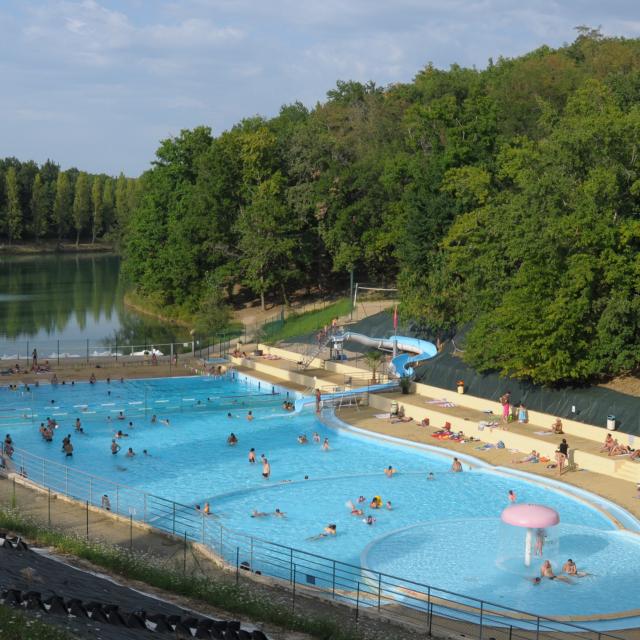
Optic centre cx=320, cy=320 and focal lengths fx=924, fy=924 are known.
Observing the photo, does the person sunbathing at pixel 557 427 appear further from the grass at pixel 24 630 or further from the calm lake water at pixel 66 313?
the calm lake water at pixel 66 313

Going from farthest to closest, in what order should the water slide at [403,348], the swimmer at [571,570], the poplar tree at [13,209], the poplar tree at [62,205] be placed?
the poplar tree at [62,205] → the poplar tree at [13,209] → the water slide at [403,348] → the swimmer at [571,570]

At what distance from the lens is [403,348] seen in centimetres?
4641

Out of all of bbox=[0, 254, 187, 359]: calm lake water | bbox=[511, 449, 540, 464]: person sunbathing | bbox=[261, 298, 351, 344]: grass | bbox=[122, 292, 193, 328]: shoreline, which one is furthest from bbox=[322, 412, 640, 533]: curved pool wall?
bbox=[122, 292, 193, 328]: shoreline

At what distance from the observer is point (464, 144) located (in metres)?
51.2

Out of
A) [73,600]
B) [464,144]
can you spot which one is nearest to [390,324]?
[464,144]

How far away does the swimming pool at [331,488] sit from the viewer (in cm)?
2211

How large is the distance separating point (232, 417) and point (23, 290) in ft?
182

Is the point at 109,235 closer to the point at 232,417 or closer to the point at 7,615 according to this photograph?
the point at 232,417

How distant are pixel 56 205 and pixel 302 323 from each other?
8647 cm

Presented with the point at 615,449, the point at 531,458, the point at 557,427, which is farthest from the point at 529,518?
the point at 557,427

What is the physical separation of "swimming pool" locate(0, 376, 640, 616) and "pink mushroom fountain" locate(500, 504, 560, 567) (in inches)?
26.6

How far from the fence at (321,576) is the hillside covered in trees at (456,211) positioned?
1496cm

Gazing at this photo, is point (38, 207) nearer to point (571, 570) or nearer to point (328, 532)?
point (328, 532)

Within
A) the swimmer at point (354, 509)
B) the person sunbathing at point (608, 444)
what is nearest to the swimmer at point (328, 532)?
the swimmer at point (354, 509)
